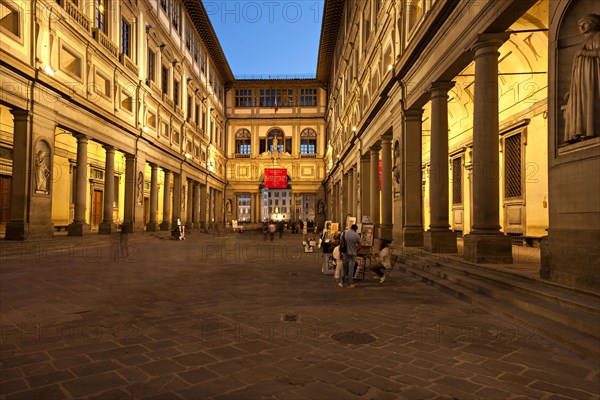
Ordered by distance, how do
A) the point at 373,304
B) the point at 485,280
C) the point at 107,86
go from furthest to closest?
the point at 107,86, the point at 485,280, the point at 373,304

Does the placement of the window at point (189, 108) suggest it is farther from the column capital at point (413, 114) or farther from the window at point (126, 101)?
the column capital at point (413, 114)

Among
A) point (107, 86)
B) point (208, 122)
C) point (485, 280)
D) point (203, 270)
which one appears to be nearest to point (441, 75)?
point (485, 280)

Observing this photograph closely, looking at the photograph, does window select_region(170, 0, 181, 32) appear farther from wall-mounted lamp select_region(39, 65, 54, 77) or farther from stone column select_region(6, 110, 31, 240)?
stone column select_region(6, 110, 31, 240)

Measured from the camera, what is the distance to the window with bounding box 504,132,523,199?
51.4ft

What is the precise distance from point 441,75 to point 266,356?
406 inches

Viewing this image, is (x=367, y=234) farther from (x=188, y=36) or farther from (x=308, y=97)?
(x=308, y=97)

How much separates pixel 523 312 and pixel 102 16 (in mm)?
24322

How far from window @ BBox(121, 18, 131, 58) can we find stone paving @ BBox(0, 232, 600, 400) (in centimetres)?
2016

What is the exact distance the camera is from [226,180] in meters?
53.2

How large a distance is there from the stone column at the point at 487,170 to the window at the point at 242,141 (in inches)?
1817

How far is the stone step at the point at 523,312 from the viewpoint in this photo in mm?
4434

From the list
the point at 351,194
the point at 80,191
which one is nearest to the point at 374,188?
the point at 351,194

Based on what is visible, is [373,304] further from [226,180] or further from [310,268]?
[226,180]

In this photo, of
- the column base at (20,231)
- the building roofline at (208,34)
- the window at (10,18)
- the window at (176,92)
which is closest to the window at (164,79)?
the window at (176,92)
